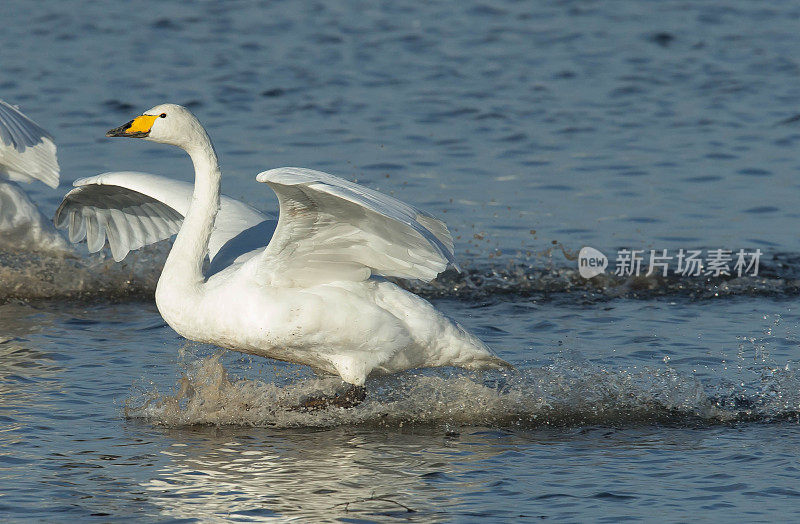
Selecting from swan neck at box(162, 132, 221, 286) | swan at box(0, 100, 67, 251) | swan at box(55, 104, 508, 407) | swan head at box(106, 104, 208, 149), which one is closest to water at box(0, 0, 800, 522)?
swan at box(0, 100, 67, 251)

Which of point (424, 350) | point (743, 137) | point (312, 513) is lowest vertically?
point (312, 513)

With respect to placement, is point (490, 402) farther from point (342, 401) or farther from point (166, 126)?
point (166, 126)

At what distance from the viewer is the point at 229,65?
722 inches

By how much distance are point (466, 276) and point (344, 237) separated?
4022mm

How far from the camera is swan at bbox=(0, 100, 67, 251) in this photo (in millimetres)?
9820

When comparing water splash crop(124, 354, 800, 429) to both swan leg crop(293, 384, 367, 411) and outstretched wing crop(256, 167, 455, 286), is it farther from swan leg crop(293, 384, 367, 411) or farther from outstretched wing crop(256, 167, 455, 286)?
outstretched wing crop(256, 167, 455, 286)

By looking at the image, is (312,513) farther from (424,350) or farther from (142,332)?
(142,332)

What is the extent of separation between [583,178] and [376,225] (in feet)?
22.3

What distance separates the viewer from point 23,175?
34.6 ft

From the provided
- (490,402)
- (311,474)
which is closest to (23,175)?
(490,402)

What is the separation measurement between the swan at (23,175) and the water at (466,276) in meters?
0.24

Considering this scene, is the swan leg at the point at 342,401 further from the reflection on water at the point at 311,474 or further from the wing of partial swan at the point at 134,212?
the wing of partial swan at the point at 134,212

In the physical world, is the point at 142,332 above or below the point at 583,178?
below

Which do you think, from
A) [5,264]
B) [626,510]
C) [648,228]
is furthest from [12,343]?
[648,228]
